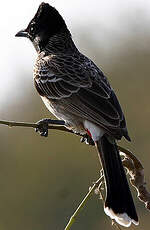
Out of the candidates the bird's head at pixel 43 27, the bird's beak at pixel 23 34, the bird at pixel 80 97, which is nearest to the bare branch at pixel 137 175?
the bird at pixel 80 97

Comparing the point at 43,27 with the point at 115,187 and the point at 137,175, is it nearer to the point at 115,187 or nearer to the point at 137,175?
the point at 115,187

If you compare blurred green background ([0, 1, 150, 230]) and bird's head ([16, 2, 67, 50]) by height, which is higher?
bird's head ([16, 2, 67, 50])

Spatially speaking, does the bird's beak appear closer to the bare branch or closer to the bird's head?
the bird's head

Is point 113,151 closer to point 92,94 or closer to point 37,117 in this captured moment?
point 92,94

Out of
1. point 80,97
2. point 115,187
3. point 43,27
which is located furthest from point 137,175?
point 43,27

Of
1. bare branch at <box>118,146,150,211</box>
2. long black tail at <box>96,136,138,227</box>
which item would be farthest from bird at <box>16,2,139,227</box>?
bare branch at <box>118,146,150,211</box>

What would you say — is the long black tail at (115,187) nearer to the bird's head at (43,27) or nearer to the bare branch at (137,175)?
the bare branch at (137,175)

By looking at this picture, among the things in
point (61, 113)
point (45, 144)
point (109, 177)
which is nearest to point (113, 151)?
point (109, 177)

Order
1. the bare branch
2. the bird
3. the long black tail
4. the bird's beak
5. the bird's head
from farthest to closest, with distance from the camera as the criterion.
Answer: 1. the bird's beak
2. the bird's head
3. the bird
4. the long black tail
5. the bare branch
